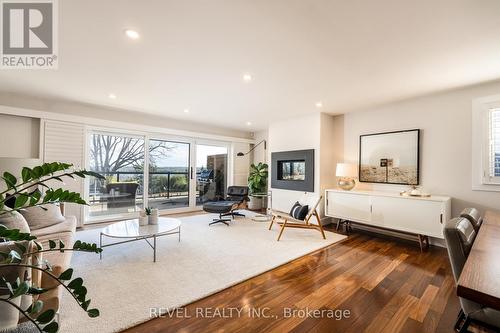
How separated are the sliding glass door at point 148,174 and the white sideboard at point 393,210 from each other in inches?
135

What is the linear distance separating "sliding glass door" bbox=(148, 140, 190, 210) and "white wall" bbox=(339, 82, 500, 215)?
4678 mm

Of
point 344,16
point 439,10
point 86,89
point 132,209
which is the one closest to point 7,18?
point 86,89

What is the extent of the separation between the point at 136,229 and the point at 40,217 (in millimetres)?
1100

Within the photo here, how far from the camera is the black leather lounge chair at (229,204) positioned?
4.45 metres

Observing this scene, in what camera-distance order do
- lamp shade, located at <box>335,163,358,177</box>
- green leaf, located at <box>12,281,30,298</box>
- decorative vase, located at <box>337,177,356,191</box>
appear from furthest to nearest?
decorative vase, located at <box>337,177,356,191</box> < lamp shade, located at <box>335,163,358,177</box> < green leaf, located at <box>12,281,30,298</box>

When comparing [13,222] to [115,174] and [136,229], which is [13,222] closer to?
[136,229]

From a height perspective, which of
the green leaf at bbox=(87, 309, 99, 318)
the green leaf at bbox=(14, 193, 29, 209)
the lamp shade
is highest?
the lamp shade

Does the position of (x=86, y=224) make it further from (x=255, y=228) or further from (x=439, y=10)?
(x=439, y=10)

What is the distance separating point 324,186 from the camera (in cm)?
472

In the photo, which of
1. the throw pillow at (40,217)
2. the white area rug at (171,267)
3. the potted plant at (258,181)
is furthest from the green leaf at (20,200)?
the potted plant at (258,181)

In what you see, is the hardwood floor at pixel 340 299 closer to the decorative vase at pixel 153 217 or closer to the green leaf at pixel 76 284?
the green leaf at pixel 76 284

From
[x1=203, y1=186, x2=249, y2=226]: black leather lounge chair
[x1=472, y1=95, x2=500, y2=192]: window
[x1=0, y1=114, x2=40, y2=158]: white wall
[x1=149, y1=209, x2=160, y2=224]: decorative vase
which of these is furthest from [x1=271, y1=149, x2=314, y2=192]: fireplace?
[x1=0, y1=114, x2=40, y2=158]: white wall

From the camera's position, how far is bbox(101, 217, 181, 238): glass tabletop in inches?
106

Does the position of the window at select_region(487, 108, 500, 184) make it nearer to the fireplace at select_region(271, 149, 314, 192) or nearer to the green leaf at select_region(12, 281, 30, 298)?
the fireplace at select_region(271, 149, 314, 192)
